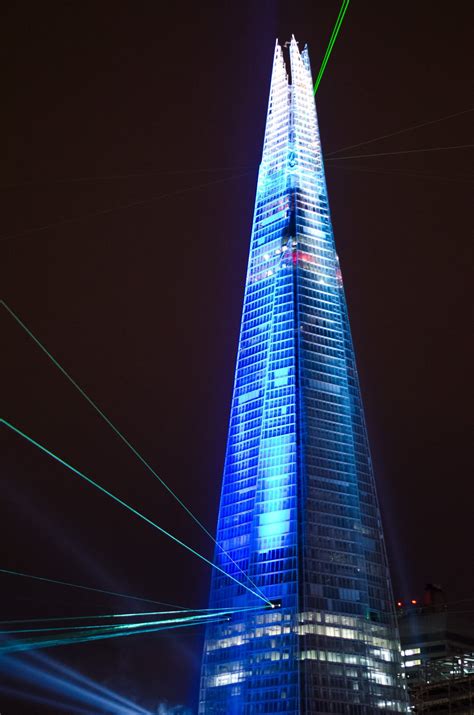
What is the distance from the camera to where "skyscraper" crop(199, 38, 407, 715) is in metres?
142

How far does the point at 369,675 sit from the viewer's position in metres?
143

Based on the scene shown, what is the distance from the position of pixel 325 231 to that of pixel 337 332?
914 inches

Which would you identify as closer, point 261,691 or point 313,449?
point 261,691

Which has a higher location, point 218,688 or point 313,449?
point 313,449

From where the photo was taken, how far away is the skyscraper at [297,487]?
14175 cm

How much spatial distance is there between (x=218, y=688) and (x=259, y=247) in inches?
3454

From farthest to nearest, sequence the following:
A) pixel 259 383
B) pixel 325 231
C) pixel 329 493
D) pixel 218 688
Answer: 1. pixel 325 231
2. pixel 259 383
3. pixel 329 493
4. pixel 218 688

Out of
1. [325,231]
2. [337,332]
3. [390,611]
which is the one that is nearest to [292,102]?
[325,231]

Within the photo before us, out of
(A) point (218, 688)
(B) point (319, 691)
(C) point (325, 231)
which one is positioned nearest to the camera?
(B) point (319, 691)

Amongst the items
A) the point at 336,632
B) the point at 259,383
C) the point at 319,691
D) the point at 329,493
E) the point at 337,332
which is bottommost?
the point at 319,691

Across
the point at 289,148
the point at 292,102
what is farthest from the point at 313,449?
the point at 292,102

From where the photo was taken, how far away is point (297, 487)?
15600 cm

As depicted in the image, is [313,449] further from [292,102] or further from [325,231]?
[292,102]

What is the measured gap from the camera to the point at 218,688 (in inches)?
5763
